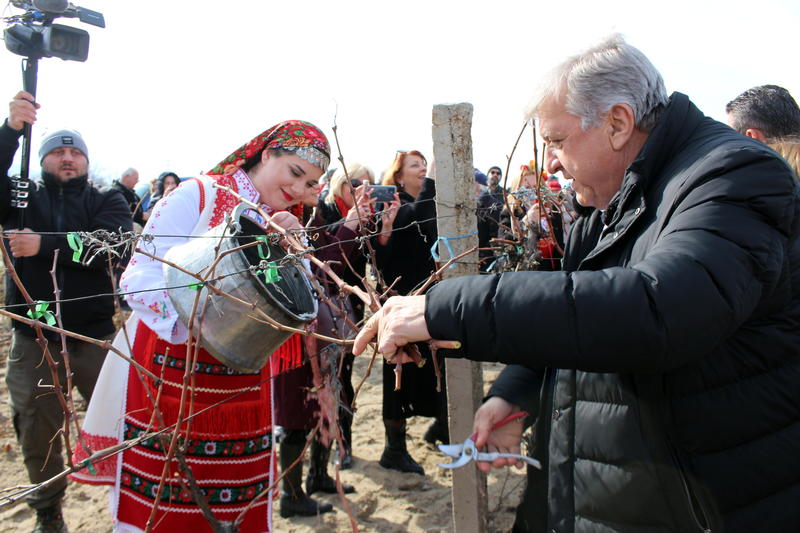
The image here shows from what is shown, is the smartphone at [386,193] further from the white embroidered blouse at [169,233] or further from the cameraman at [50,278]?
the white embroidered blouse at [169,233]

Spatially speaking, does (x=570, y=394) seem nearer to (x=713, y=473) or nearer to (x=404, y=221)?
(x=713, y=473)

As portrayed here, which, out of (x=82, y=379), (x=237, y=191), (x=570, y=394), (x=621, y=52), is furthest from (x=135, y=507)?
(x=621, y=52)

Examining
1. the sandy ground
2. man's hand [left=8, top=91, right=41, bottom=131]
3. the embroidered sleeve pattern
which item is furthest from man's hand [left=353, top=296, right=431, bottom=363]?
man's hand [left=8, top=91, right=41, bottom=131]

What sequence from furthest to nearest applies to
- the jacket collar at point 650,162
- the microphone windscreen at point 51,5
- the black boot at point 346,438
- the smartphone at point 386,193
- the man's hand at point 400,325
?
the smartphone at point 386,193, the black boot at point 346,438, the microphone windscreen at point 51,5, the jacket collar at point 650,162, the man's hand at point 400,325

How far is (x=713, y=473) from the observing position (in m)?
1.13

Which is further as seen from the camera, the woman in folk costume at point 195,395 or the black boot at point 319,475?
the black boot at point 319,475

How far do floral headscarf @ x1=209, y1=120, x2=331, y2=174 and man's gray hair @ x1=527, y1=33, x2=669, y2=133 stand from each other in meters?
1.27

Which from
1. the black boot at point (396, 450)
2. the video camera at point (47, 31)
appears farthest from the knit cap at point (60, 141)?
the black boot at point (396, 450)

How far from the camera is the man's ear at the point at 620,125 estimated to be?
1.29 metres

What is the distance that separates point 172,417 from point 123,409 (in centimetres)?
20

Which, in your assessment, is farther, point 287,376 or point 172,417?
point 287,376

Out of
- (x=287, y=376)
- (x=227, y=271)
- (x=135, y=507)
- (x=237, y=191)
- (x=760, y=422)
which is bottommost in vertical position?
(x=135, y=507)

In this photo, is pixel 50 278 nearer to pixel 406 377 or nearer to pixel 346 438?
pixel 346 438

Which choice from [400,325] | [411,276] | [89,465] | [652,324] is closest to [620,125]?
[652,324]
